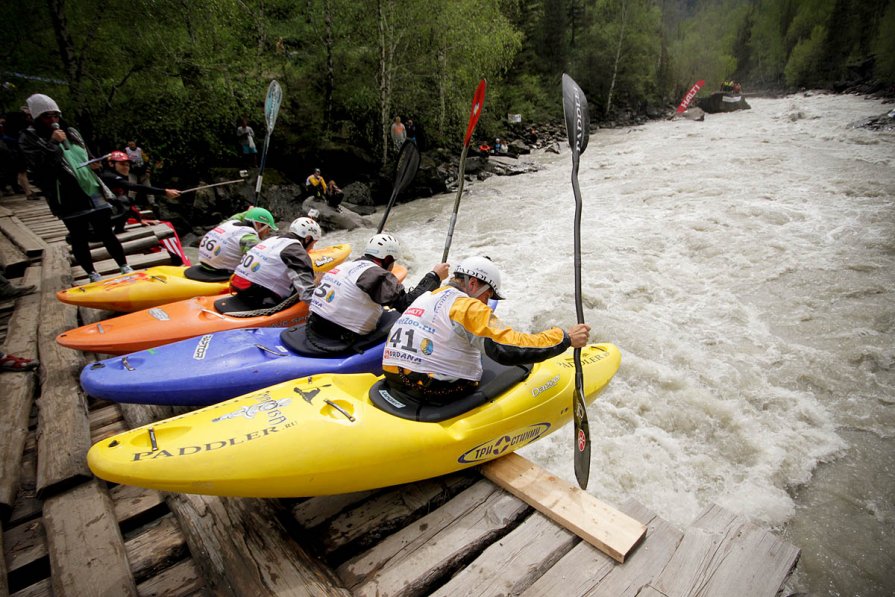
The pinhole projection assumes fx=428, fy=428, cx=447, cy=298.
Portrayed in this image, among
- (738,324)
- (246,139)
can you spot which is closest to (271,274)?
(738,324)

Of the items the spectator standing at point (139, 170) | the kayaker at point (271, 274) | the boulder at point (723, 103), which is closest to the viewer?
the kayaker at point (271, 274)

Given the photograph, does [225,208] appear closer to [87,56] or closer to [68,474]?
[87,56]

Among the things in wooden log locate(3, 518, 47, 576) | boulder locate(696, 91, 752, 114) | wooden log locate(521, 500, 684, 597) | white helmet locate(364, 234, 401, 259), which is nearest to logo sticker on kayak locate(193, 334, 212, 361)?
wooden log locate(3, 518, 47, 576)

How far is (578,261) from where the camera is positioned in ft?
8.79

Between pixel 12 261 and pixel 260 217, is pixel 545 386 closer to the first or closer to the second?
pixel 260 217

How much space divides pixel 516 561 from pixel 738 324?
4.12 meters

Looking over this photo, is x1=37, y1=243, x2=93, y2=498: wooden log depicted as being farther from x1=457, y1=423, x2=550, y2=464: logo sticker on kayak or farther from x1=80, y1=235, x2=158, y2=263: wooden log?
x1=457, y1=423, x2=550, y2=464: logo sticker on kayak

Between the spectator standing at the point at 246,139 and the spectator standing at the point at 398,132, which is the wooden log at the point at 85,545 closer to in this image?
the spectator standing at the point at 246,139

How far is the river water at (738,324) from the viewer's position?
8.95 ft

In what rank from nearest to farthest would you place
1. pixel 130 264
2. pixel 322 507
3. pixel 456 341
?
pixel 322 507
pixel 456 341
pixel 130 264

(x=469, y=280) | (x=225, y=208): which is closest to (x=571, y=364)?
(x=469, y=280)

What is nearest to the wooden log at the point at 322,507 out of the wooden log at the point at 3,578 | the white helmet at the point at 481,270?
the wooden log at the point at 3,578

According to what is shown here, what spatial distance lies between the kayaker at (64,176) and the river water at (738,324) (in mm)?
4109

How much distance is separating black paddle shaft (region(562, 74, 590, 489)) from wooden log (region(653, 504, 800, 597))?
0.59 meters
